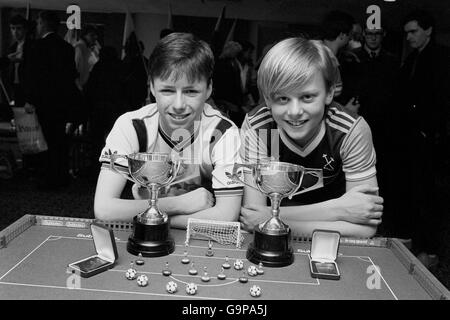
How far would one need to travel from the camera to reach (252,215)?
1483 millimetres

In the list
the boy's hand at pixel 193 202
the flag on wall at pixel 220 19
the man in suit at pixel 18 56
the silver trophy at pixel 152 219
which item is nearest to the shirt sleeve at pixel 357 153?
the boy's hand at pixel 193 202

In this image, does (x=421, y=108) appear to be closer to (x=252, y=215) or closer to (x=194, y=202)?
(x=252, y=215)

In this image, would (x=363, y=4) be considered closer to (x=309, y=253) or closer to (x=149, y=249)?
(x=309, y=253)

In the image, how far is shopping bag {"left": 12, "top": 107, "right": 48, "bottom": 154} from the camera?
383cm

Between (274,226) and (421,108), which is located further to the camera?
(421,108)

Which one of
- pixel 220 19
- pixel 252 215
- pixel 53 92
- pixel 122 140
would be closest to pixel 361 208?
pixel 252 215

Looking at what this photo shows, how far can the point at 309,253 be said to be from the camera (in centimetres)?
130

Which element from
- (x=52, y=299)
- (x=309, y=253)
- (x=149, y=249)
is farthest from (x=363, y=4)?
(x=52, y=299)

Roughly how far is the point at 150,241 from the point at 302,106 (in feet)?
1.91

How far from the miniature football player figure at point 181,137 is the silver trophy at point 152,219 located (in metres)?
0.21

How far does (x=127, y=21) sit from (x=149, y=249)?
2.89 meters

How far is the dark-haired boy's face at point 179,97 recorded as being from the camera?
1473mm

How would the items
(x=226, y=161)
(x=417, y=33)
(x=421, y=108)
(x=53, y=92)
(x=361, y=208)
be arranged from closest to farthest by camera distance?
(x=361, y=208) < (x=226, y=161) < (x=417, y=33) < (x=421, y=108) < (x=53, y=92)

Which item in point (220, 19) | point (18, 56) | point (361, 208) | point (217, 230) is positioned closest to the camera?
point (217, 230)
